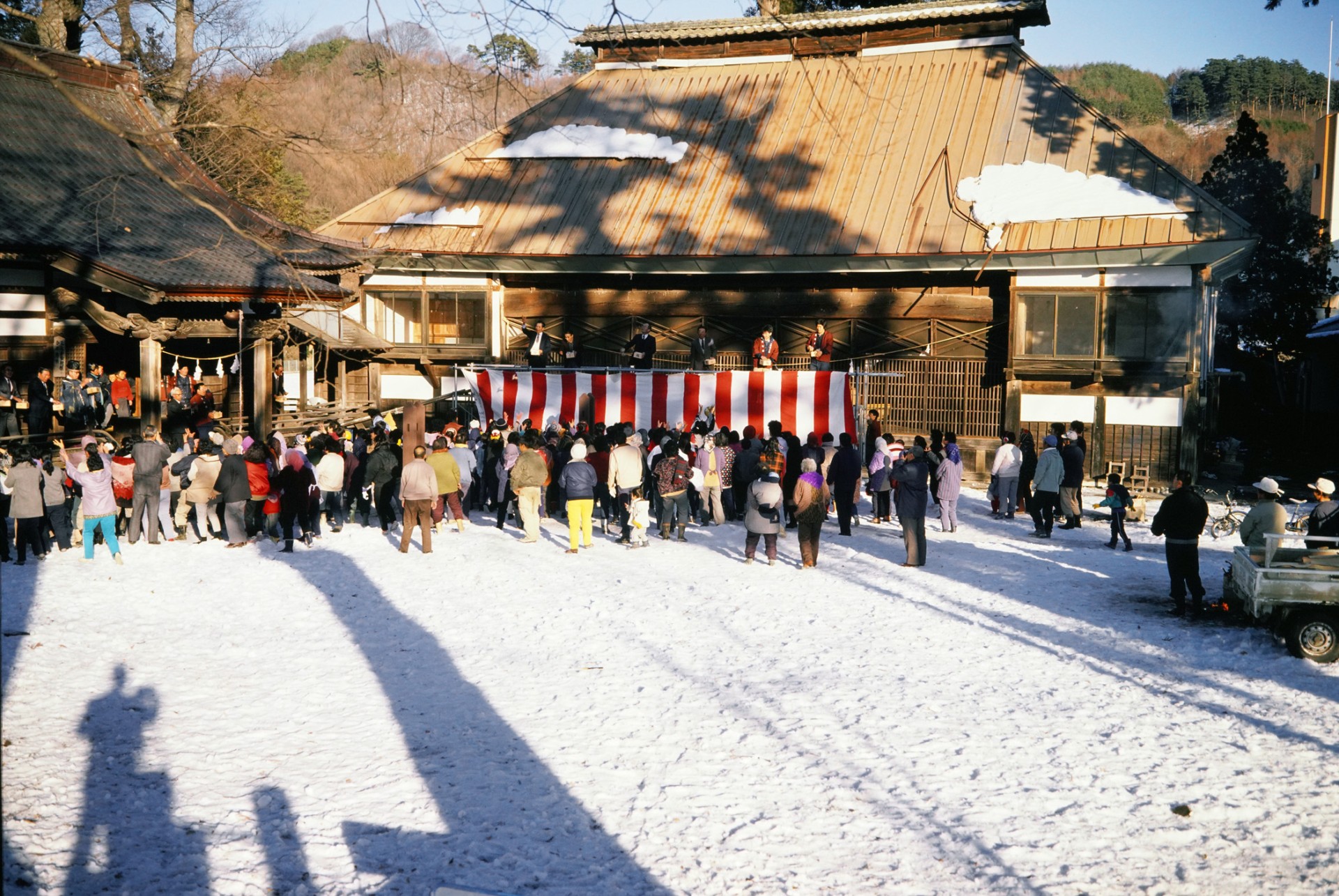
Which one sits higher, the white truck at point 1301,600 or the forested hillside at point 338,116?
the forested hillside at point 338,116

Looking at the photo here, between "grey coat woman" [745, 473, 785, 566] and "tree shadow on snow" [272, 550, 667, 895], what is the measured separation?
529 cm

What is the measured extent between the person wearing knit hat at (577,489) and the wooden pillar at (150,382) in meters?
8.61

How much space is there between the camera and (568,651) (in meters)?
10.2

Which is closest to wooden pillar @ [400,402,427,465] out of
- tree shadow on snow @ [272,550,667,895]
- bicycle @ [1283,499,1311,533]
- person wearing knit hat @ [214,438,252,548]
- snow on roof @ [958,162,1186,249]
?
person wearing knit hat @ [214,438,252,548]

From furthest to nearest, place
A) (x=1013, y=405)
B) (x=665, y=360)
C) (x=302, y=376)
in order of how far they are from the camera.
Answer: (x=665, y=360) < (x=302, y=376) < (x=1013, y=405)

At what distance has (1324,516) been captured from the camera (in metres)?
11.3

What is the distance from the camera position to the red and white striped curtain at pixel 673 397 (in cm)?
1822

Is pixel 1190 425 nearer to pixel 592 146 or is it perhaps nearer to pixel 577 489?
pixel 577 489

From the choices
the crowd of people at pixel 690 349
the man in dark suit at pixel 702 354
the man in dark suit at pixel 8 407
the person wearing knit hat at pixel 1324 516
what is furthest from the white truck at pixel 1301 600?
the man in dark suit at pixel 8 407

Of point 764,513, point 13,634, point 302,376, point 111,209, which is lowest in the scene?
point 13,634

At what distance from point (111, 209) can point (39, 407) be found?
4.24 m

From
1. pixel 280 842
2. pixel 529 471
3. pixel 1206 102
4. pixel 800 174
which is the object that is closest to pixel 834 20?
pixel 800 174

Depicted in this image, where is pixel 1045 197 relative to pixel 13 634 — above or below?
above

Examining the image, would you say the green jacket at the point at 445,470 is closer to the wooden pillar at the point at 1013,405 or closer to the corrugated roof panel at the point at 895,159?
the corrugated roof panel at the point at 895,159
